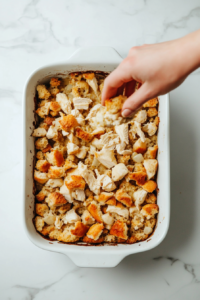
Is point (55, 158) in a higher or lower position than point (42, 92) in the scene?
lower

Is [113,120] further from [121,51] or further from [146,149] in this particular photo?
[121,51]

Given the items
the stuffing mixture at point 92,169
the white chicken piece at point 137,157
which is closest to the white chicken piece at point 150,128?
the stuffing mixture at point 92,169

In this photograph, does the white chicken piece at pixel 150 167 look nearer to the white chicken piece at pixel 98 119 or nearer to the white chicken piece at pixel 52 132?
the white chicken piece at pixel 98 119

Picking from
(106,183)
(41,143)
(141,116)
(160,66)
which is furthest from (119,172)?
(160,66)

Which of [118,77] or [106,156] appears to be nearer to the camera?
[118,77]

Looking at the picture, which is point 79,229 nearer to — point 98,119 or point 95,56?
point 98,119

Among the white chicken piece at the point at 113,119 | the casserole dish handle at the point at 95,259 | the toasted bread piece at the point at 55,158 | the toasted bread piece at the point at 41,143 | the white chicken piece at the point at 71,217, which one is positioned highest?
the white chicken piece at the point at 113,119
